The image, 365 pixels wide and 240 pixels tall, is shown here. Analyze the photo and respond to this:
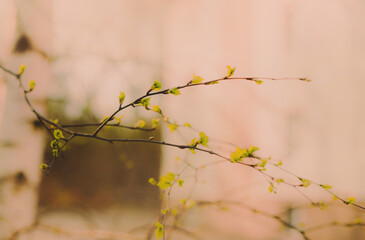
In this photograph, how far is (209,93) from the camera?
7.14 ft

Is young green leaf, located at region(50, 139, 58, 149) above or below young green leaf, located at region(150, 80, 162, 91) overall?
below

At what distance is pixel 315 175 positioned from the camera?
5.50ft

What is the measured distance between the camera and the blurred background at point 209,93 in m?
1.09

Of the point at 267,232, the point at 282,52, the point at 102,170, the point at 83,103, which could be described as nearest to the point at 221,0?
the point at 282,52

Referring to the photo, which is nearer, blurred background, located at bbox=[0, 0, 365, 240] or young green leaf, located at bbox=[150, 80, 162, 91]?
young green leaf, located at bbox=[150, 80, 162, 91]

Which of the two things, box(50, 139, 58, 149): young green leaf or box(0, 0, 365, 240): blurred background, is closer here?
box(50, 139, 58, 149): young green leaf

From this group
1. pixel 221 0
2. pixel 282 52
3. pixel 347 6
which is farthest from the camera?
pixel 221 0

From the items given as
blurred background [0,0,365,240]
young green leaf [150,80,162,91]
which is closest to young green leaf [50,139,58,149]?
young green leaf [150,80,162,91]

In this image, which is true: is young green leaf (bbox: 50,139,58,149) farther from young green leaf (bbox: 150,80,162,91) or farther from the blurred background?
the blurred background

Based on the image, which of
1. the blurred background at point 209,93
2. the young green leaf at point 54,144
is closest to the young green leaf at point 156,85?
the young green leaf at point 54,144

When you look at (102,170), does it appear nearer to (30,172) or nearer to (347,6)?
(30,172)

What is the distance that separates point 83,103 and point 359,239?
1741mm

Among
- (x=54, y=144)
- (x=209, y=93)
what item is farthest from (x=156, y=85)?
(x=209, y=93)

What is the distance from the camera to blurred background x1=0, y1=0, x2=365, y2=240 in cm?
109
